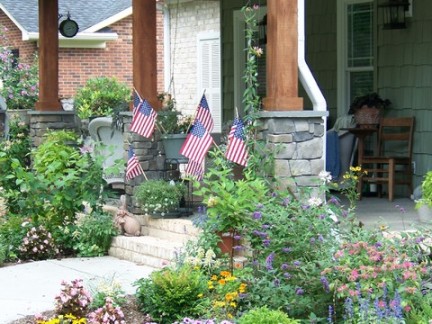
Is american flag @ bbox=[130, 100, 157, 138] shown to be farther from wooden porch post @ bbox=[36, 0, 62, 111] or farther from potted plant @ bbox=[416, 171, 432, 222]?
wooden porch post @ bbox=[36, 0, 62, 111]

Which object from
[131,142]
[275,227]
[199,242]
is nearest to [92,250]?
[131,142]

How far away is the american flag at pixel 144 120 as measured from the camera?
10.0 meters

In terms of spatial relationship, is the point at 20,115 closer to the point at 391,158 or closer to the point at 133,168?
the point at 133,168

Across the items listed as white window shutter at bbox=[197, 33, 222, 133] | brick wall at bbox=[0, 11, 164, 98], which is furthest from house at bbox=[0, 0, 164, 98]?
white window shutter at bbox=[197, 33, 222, 133]

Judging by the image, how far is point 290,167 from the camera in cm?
839

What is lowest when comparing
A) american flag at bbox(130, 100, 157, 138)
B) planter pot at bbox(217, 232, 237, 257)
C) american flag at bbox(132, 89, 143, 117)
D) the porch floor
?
planter pot at bbox(217, 232, 237, 257)

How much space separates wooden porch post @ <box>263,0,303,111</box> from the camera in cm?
835

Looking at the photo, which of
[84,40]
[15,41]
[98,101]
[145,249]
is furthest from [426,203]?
[15,41]

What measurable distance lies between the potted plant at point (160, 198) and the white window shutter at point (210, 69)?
6.52m

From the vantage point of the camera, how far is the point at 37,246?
981 centimetres

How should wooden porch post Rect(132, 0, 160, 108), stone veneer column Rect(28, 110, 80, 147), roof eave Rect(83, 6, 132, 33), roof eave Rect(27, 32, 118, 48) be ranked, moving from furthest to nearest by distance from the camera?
1. roof eave Rect(83, 6, 132, 33)
2. roof eave Rect(27, 32, 118, 48)
3. stone veneer column Rect(28, 110, 80, 147)
4. wooden porch post Rect(132, 0, 160, 108)

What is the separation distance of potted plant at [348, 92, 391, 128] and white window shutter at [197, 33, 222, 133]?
516 cm

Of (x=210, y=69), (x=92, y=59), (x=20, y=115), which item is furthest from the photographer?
(x=92, y=59)

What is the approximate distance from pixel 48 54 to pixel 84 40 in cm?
992
